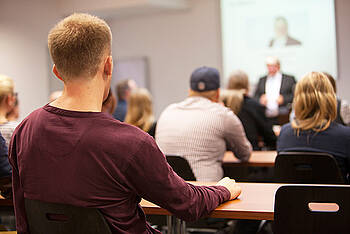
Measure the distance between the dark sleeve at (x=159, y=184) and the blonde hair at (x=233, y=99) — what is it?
2.78 m

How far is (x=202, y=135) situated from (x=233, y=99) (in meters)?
1.51

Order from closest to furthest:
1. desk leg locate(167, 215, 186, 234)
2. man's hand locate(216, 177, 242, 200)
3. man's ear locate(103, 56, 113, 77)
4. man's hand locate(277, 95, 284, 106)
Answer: man's ear locate(103, 56, 113, 77) < man's hand locate(216, 177, 242, 200) < desk leg locate(167, 215, 186, 234) < man's hand locate(277, 95, 284, 106)

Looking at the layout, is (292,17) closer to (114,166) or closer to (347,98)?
(347,98)

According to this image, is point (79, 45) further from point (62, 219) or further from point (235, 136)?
point (235, 136)

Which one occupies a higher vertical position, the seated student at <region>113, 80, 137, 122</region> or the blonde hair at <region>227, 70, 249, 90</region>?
the blonde hair at <region>227, 70, 249, 90</region>

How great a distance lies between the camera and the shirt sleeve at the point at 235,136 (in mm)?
2949

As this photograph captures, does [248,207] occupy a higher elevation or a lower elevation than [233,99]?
lower

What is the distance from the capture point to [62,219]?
1.49m

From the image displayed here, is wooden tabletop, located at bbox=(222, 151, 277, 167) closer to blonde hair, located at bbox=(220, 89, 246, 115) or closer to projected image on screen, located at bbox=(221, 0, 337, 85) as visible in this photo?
blonde hair, located at bbox=(220, 89, 246, 115)

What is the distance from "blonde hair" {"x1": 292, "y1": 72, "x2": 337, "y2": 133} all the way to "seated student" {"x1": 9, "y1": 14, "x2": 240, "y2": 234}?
1526mm

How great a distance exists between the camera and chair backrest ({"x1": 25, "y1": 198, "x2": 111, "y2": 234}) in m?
1.39

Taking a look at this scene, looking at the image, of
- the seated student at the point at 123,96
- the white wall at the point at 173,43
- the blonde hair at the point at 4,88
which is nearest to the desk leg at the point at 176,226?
the blonde hair at the point at 4,88

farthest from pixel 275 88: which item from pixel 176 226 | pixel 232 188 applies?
pixel 232 188

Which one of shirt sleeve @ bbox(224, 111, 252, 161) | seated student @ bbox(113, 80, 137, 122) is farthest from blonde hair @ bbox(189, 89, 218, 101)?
seated student @ bbox(113, 80, 137, 122)
